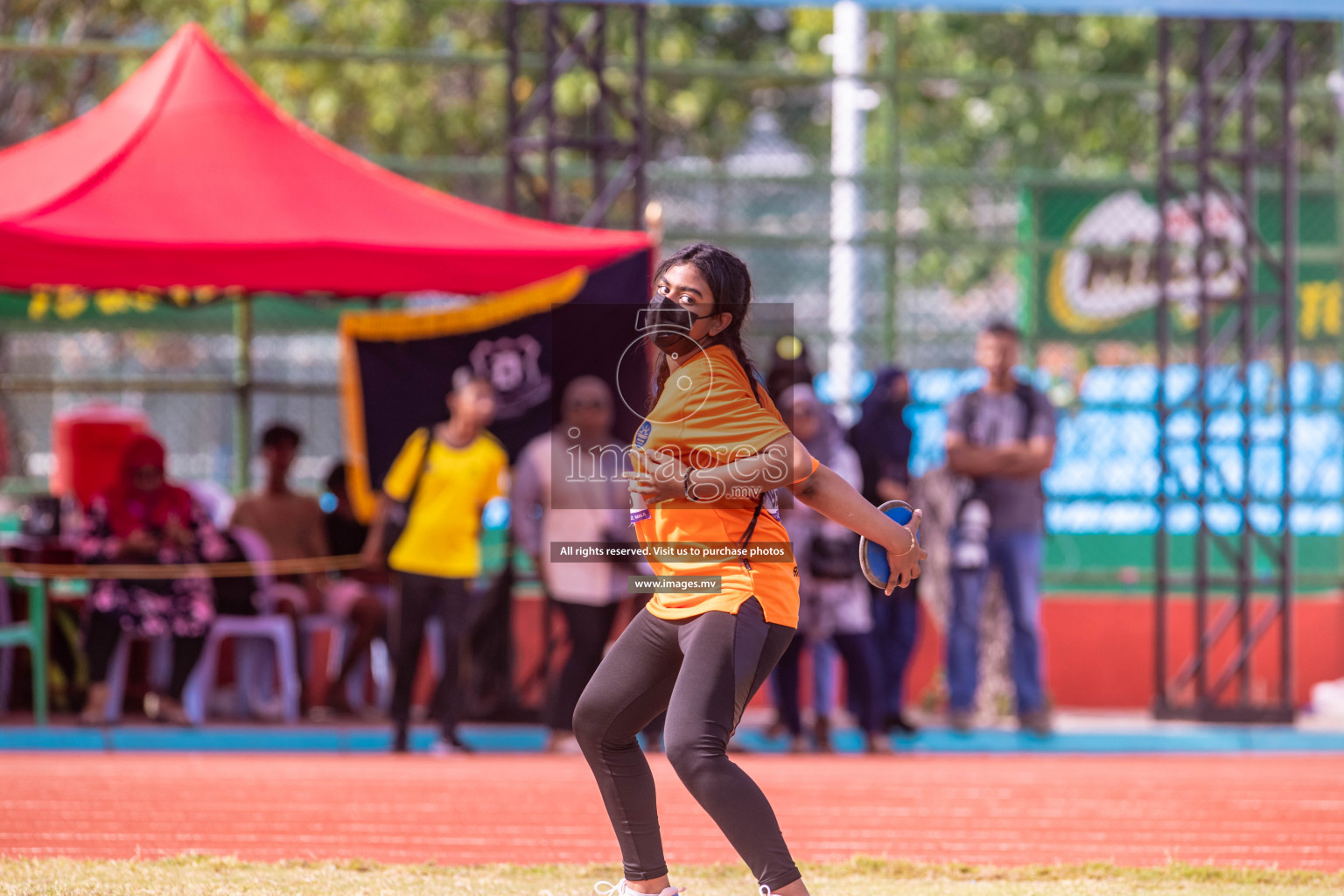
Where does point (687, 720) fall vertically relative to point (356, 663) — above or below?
above

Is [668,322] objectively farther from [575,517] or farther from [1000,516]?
[1000,516]

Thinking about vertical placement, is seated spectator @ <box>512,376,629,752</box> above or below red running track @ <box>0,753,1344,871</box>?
above

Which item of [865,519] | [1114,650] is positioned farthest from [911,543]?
[1114,650]

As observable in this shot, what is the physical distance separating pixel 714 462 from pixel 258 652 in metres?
6.47

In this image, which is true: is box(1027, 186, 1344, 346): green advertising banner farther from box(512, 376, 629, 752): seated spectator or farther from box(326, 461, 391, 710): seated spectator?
box(326, 461, 391, 710): seated spectator

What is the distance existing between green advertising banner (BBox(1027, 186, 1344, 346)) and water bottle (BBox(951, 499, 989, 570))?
83.6 inches

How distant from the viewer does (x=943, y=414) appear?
1084 cm

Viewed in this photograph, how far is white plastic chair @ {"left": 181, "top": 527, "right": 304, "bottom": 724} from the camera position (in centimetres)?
926

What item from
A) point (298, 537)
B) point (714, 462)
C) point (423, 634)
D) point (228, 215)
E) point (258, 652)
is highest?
point (228, 215)

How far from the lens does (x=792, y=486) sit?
3.92 metres

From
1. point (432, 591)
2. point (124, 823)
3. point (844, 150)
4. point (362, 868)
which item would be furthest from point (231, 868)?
point (844, 150)

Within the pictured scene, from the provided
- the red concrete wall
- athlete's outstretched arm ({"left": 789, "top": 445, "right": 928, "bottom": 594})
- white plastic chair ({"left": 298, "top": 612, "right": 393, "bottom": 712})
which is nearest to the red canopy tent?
white plastic chair ({"left": 298, "top": 612, "right": 393, "bottom": 712})

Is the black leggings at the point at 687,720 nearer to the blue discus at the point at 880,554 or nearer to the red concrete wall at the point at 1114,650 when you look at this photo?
the blue discus at the point at 880,554

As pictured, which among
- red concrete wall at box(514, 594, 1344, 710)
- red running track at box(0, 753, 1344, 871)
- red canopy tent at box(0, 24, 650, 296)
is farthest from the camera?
red concrete wall at box(514, 594, 1344, 710)
